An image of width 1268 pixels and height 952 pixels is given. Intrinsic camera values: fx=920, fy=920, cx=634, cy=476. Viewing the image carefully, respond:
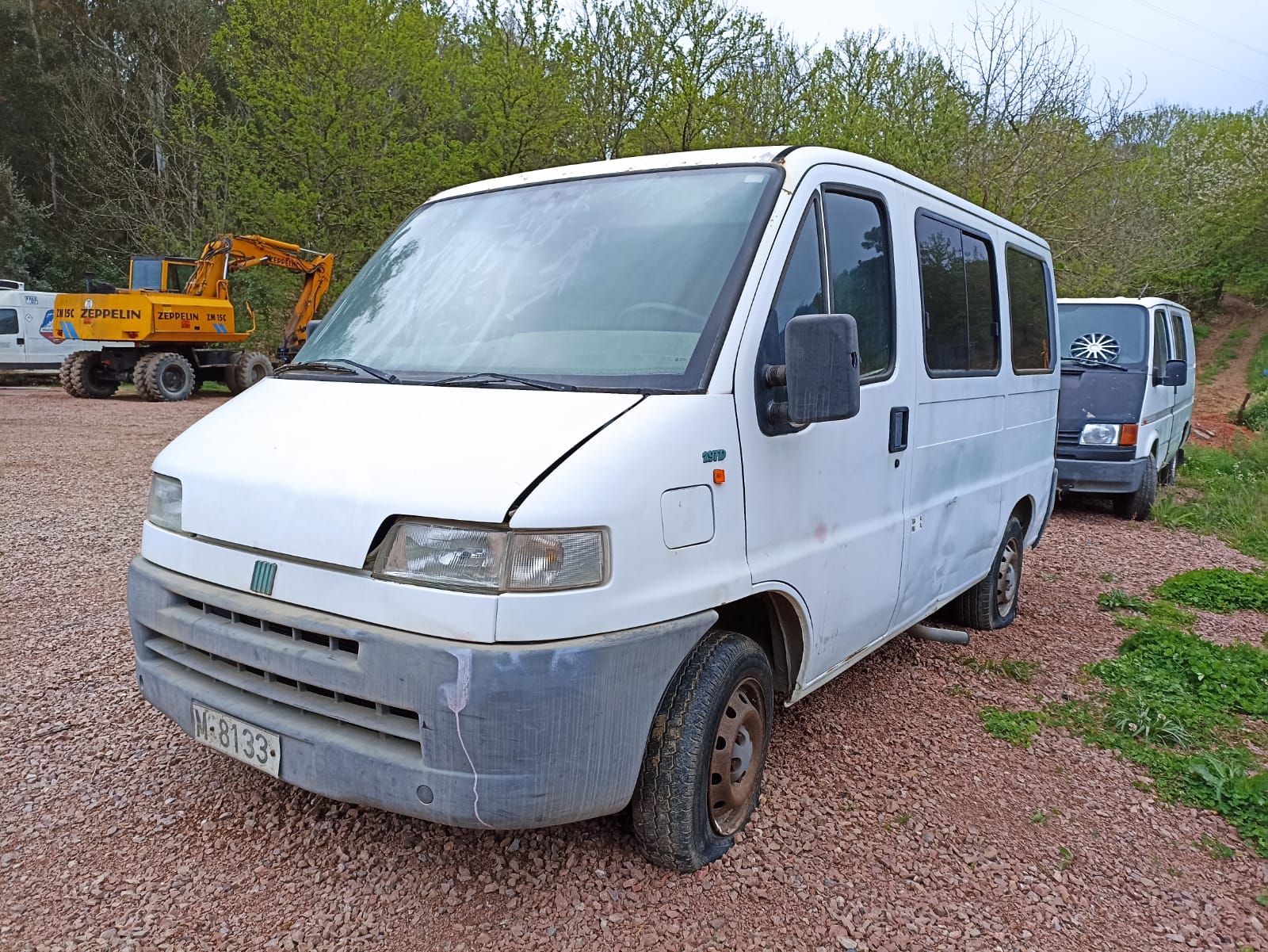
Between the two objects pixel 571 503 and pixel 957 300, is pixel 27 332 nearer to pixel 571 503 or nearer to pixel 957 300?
pixel 957 300

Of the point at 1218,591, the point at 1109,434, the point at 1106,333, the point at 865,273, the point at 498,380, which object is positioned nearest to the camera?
the point at 498,380

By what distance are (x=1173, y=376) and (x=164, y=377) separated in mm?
17552

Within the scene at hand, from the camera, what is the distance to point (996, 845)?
10.1 ft

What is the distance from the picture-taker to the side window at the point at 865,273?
3.25 meters

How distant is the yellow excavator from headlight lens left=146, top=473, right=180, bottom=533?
1635cm

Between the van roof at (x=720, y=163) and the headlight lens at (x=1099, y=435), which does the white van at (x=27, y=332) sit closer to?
the headlight lens at (x=1099, y=435)

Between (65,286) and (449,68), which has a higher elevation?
(449,68)

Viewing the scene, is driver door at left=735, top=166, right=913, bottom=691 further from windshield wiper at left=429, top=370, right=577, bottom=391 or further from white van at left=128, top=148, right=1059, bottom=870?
windshield wiper at left=429, top=370, right=577, bottom=391

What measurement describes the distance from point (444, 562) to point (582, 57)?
23113mm

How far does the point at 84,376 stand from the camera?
→ 18.9 meters

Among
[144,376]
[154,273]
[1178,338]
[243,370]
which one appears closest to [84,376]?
[144,376]

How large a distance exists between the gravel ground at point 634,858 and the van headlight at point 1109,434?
222 inches

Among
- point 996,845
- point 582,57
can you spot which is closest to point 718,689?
point 996,845

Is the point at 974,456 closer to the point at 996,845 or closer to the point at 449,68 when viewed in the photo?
Answer: the point at 996,845
